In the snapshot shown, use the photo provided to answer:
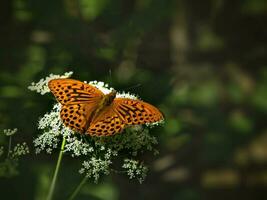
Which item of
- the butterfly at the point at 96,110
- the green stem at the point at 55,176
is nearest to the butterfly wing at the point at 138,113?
the butterfly at the point at 96,110

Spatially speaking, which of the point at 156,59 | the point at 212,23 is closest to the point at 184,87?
the point at 156,59

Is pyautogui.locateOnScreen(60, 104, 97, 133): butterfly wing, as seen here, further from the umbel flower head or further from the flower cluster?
the flower cluster

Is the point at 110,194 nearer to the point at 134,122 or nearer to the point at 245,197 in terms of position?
the point at 134,122

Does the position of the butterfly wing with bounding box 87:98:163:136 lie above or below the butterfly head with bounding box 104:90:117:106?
below

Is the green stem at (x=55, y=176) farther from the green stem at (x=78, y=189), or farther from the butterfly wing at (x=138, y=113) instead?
the butterfly wing at (x=138, y=113)

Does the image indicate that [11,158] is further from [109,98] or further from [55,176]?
Result: [109,98]

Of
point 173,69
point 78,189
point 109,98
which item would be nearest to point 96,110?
point 109,98

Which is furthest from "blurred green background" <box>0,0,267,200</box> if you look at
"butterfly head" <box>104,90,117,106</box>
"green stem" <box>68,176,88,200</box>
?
"butterfly head" <box>104,90,117,106</box>
